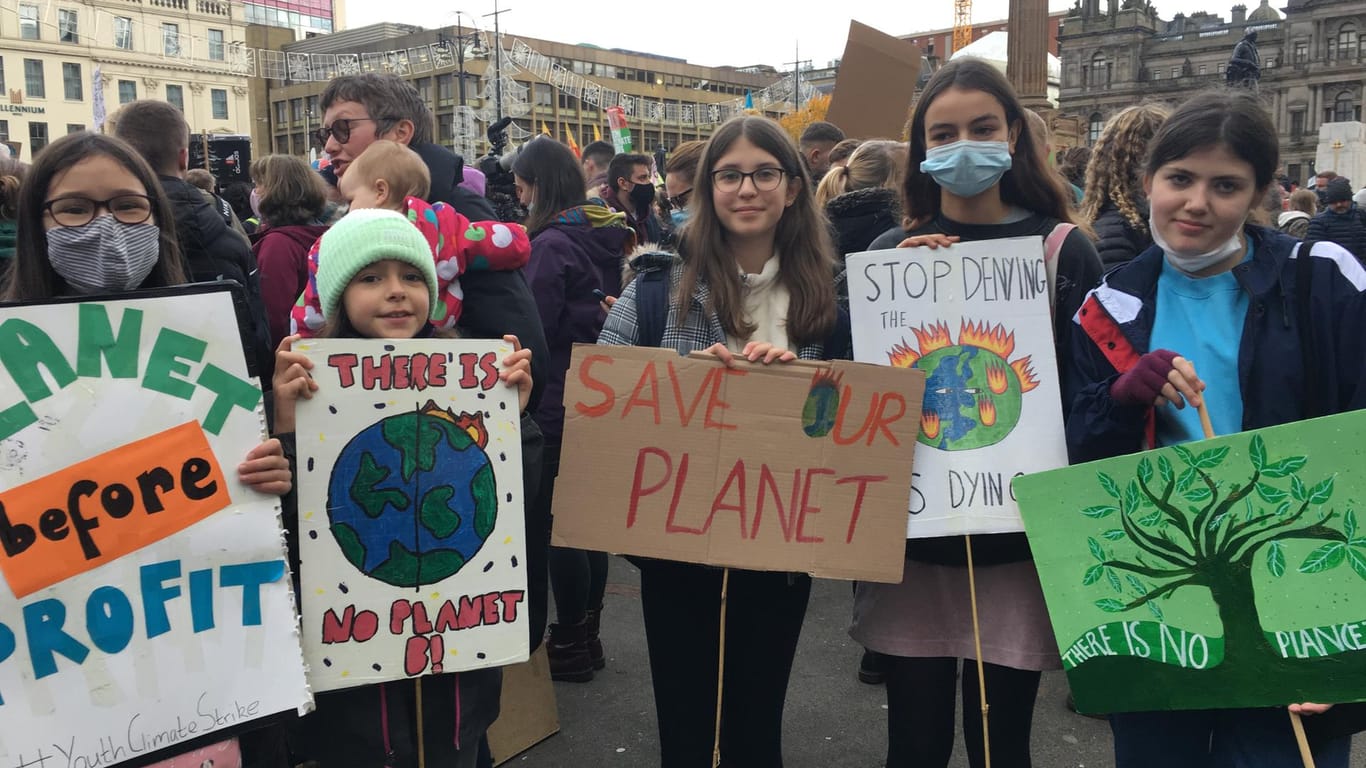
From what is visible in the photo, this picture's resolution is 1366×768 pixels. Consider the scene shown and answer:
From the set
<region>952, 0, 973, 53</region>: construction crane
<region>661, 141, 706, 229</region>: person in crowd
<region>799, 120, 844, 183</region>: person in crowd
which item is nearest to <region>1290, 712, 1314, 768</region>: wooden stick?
<region>661, 141, 706, 229</region>: person in crowd

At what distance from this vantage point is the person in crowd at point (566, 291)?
3873 mm

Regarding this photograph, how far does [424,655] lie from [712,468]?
78cm

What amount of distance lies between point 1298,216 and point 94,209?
36.6 feet

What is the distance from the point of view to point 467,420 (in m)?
2.19

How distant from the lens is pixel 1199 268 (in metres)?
2.12

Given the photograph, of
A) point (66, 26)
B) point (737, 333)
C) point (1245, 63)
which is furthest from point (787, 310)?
point (66, 26)

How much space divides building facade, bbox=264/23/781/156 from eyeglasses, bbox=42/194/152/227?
50593 millimetres

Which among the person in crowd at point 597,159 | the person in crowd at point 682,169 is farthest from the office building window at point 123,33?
the person in crowd at point 682,169

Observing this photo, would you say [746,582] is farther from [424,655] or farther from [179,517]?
[179,517]

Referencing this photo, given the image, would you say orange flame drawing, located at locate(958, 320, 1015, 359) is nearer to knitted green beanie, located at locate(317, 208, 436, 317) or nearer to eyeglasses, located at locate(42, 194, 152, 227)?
knitted green beanie, located at locate(317, 208, 436, 317)

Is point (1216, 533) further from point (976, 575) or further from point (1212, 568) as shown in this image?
point (976, 575)

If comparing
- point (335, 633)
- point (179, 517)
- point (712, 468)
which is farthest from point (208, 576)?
point (712, 468)

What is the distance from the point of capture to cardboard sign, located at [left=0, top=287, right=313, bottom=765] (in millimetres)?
1779

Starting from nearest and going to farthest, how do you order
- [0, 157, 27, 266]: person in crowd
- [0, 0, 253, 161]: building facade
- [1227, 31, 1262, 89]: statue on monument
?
[0, 157, 27, 266]: person in crowd → [1227, 31, 1262, 89]: statue on monument → [0, 0, 253, 161]: building facade
